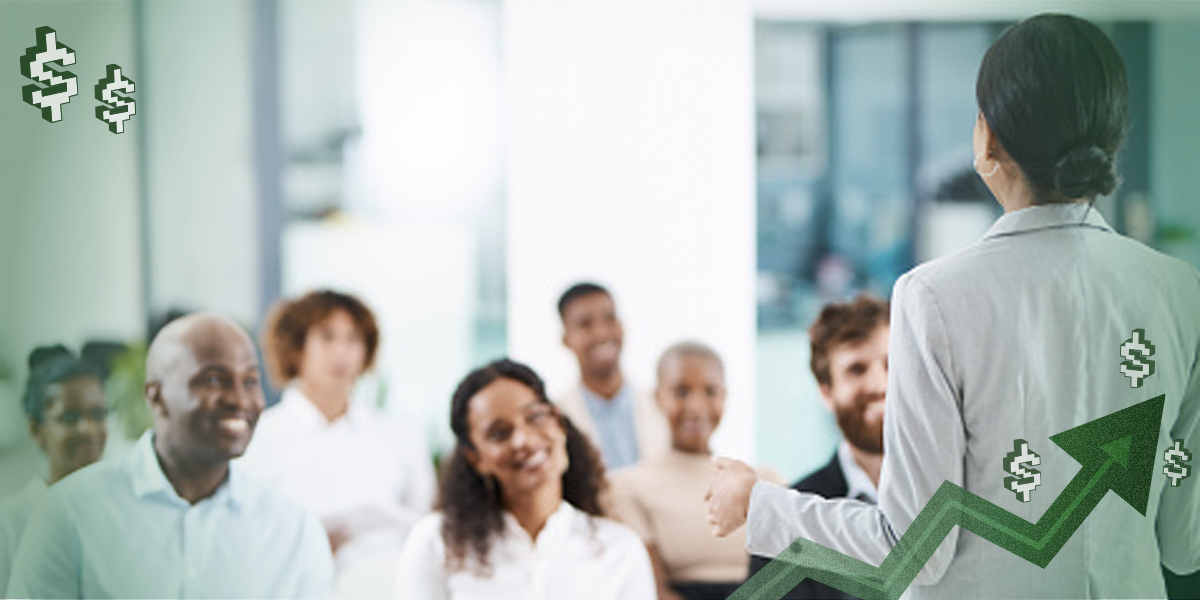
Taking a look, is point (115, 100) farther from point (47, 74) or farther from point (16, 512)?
point (16, 512)

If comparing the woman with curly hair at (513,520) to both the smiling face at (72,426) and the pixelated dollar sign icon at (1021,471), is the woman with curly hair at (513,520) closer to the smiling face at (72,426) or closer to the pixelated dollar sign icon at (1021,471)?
the smiling face at (72,426)

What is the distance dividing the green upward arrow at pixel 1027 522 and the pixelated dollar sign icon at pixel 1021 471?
48 mm

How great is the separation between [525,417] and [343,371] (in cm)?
44

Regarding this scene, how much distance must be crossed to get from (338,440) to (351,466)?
0.21 feet

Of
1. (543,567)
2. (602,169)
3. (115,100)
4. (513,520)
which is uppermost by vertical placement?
(115,100)

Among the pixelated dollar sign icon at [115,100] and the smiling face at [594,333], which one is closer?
the pixelated dollar sign icon at [115,100]

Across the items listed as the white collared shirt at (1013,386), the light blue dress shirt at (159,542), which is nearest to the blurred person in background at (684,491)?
the white collared shirt at (1013,386)

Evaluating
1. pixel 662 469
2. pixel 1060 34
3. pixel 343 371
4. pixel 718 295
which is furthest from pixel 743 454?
pixel 1060 34

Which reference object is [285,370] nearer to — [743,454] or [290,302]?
[290,302]

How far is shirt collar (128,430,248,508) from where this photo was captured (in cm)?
274

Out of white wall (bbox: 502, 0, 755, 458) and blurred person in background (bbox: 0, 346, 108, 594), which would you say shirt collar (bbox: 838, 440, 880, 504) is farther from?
blurred person in background (bbox: 0, 346, 108, 594)

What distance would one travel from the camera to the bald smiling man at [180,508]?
2.73m

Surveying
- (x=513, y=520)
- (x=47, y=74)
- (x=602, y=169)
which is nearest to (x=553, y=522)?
(x=513, y=520)

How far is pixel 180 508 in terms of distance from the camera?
278cm
